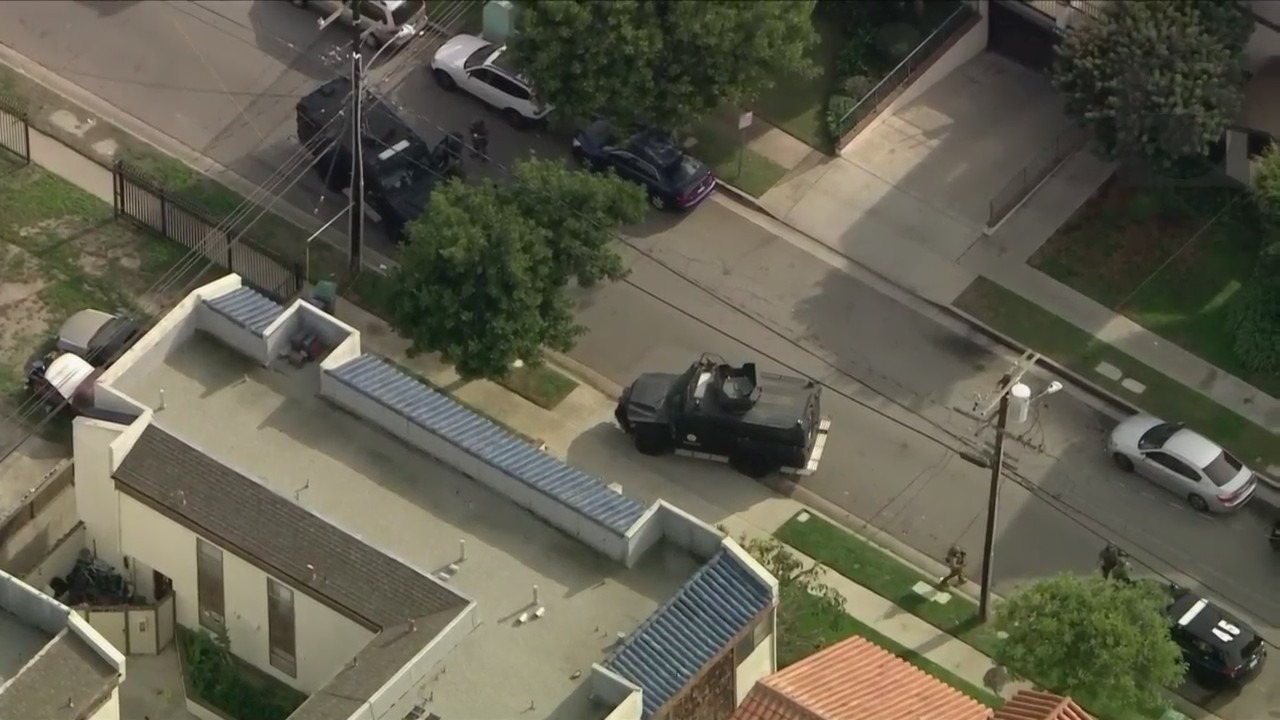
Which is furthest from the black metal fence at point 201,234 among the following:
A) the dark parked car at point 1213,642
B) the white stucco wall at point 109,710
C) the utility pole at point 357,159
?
the dark parked car at point 1213,642

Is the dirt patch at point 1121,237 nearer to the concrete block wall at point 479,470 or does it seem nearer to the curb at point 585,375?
the curb at point 585,375

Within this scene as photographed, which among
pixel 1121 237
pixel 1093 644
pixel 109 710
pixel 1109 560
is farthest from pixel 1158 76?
pixel 109 710

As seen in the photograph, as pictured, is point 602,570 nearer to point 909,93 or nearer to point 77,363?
point 77,363

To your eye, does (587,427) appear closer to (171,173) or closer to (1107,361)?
(1107,361)

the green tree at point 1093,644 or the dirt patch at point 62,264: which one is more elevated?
the dirt patch at point 62,264

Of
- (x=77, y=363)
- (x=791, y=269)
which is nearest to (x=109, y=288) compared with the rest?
→ (x=77, y=363)

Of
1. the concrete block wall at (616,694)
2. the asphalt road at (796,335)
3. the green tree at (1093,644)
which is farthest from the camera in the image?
A: the asphalt road at (796,335)
